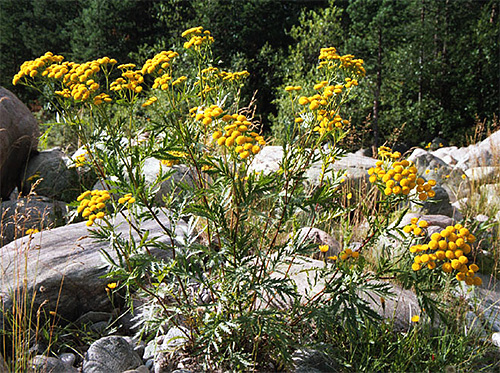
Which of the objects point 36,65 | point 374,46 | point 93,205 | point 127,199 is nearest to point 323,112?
point 127,199

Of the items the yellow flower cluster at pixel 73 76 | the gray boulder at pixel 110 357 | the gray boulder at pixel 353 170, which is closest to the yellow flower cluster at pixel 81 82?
the yellow flower cluster at pixel 73 76

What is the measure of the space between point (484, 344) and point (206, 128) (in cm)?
184

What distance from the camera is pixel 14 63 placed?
11.5 metres

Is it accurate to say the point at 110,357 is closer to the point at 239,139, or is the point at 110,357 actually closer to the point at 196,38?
the point at 239,139

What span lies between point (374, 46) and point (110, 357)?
27.2 ft

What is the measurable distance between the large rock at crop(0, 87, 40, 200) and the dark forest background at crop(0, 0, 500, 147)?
14.1ft

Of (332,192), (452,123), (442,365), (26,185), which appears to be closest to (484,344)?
(442,365)

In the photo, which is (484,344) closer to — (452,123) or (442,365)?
(442,365)

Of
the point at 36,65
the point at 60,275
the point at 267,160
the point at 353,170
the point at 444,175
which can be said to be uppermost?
the point at 36,65

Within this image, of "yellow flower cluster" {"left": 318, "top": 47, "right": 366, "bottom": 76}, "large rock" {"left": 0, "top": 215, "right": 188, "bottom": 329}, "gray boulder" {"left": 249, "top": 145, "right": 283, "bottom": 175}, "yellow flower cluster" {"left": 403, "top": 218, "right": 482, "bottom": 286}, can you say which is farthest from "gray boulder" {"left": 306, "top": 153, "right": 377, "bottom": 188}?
"yellow flower cluster" {"left": 403, "top": 218, "right": 482, "bottom": 286}

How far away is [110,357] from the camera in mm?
2146

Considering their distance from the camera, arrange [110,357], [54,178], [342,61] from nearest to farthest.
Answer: [342,61]
[110,357]
[54,178]

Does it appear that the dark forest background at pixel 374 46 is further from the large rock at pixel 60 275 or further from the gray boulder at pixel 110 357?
the gray boulder at pixel 110 357

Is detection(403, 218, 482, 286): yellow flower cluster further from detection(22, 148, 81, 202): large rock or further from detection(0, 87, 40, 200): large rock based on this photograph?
detection(0, 87, 40, 200): large rock
